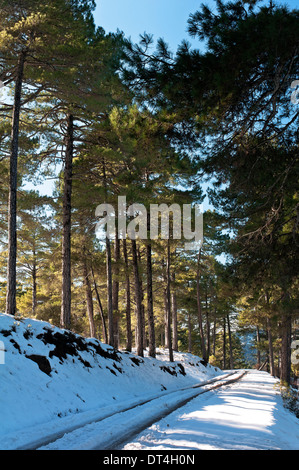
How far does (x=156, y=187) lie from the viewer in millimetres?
20094

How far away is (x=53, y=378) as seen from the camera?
30.5 ft

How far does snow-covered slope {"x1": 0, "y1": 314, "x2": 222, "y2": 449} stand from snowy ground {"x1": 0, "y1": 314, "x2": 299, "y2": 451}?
0.07 feet

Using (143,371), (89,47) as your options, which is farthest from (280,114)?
(143,371)

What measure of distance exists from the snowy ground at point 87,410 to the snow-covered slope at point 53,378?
0.02m

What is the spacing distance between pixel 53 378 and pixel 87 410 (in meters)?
1.33

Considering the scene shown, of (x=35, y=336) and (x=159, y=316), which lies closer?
(x=35, y=336)

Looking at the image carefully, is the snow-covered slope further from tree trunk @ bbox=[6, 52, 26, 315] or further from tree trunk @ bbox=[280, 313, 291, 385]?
tree trunk @ bbox=[280, 313, 291, 385]

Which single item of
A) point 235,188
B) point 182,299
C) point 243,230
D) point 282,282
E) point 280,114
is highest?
point 280,114

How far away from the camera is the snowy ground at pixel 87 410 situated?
18.4 feet

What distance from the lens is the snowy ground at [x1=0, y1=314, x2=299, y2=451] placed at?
5613mm

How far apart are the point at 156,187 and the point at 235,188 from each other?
11.2 meters

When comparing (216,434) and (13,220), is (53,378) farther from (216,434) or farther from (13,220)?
(13,220)

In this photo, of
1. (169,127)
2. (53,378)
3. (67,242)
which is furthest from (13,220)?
(169,127)
